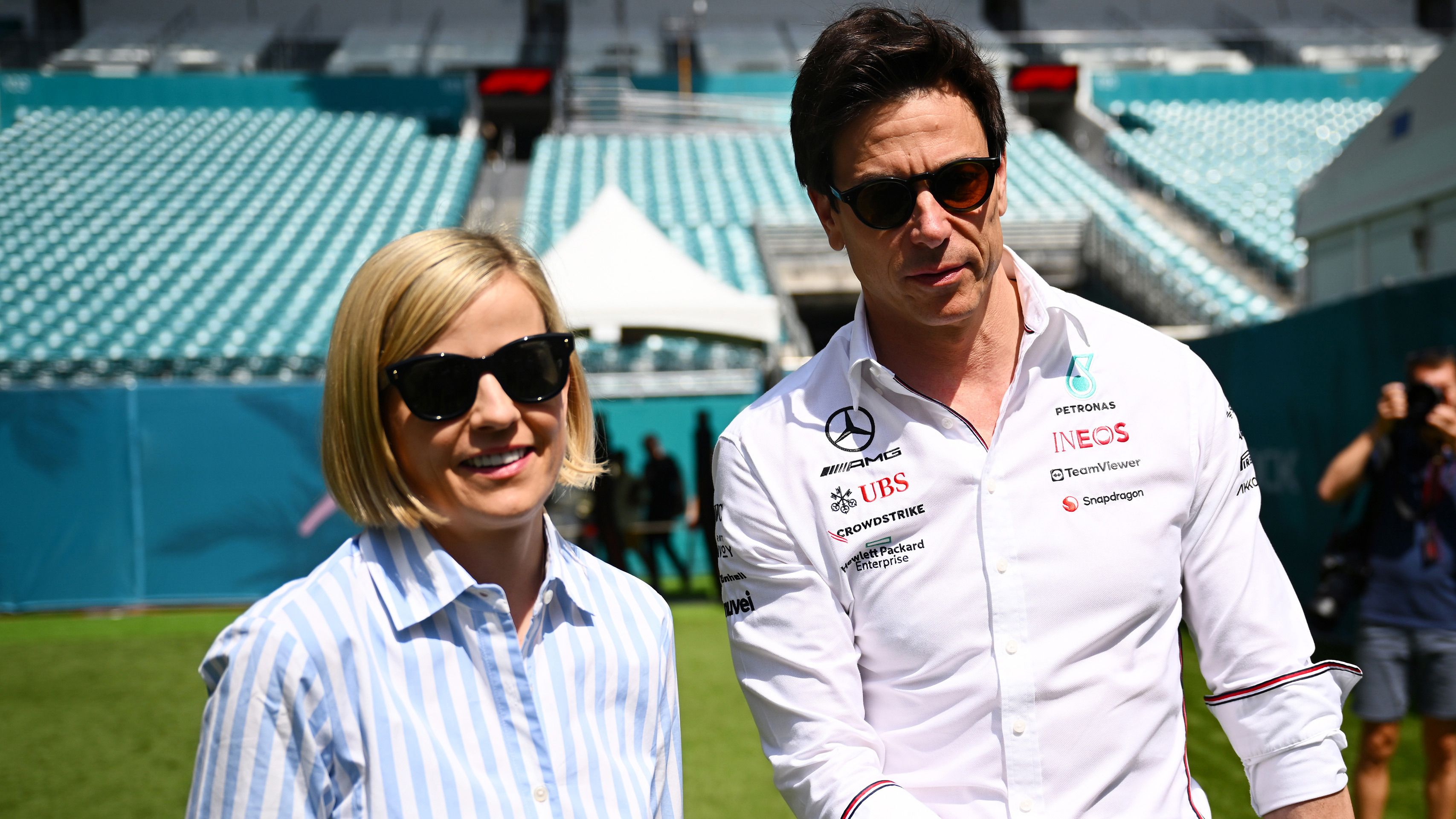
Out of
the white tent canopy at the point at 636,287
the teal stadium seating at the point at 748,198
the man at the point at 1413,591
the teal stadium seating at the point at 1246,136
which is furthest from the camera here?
the teal stadium seating at the point at 1246,136

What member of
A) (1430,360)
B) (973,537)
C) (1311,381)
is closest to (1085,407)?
(973,537)

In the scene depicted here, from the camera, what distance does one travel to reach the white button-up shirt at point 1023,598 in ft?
5.35

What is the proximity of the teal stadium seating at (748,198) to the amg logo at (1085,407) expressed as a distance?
40.3ft

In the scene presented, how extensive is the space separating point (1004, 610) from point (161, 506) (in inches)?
403

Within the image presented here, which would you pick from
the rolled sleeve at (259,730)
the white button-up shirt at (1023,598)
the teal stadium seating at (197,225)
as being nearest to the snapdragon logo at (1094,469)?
the white button-up shirt at (1023,598)

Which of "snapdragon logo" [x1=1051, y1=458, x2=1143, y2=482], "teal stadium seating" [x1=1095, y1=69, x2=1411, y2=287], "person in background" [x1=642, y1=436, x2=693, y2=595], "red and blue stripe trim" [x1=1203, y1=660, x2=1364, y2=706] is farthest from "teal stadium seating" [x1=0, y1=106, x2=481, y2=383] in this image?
"teal stadium seating" [x1=1095, y1=69, x2=1411, y2=287]

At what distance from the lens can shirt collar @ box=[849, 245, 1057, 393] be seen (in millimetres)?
1822

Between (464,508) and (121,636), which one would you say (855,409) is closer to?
(464,508)

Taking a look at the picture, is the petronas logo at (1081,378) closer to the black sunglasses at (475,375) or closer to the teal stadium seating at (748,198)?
the black sunglasses at (475,375)

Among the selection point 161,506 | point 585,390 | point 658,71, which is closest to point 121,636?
point 161,506

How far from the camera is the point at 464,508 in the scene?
1.60 m

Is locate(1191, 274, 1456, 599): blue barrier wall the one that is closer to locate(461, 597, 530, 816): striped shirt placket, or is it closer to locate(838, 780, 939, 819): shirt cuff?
locate(838, 780, 939, 819): shirt cuff

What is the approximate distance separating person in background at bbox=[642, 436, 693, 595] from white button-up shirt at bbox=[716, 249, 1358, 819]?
28.2 ft

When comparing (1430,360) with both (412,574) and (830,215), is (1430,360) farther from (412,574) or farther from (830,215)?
(412,574)
